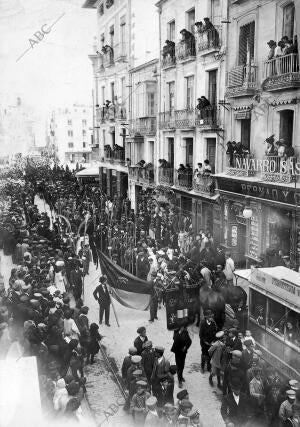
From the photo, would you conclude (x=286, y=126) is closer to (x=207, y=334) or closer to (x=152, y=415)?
(x=207, y=334)

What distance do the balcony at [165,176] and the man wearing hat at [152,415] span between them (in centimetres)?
788

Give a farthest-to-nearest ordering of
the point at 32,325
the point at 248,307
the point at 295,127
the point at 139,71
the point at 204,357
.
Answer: the point at 139,71 → the point at 295,127 → the point at 248,307 → the point at 204,357 → the point at 32,325

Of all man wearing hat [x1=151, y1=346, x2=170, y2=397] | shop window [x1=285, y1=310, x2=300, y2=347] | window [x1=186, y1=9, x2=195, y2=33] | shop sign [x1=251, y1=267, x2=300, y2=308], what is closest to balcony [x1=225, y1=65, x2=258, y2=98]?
window [x1=186, y1=9, x2=195, y2=33]

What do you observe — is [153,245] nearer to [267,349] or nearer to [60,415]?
[267,349]

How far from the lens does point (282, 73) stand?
32.4 ft

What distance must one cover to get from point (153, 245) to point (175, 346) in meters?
4.75

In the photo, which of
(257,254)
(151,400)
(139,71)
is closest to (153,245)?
(257,254)

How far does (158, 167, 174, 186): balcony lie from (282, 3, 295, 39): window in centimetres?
462

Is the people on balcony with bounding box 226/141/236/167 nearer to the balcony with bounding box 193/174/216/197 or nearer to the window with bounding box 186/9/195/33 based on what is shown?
the balcony with bounding box 193/174/216/197

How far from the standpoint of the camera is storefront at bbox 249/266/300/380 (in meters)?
6.54

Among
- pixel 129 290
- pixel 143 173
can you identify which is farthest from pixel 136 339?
pixel 143 173

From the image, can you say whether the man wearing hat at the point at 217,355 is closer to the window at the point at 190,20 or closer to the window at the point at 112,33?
the window at the point at 112,33

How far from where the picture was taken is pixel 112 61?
10.4 meters

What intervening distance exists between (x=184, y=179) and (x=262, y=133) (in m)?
2.50
